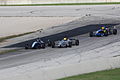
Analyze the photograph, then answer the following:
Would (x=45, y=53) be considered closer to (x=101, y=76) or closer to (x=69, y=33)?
(x=101, y=76)

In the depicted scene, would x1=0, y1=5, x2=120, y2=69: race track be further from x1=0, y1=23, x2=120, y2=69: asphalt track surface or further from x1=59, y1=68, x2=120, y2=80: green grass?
x1=59, y1=68, x2=120, y2=80: green grass

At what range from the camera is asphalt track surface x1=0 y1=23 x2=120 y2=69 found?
91.4 feet

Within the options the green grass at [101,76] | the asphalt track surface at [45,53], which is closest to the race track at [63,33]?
the asphalt track surface at [45,53]

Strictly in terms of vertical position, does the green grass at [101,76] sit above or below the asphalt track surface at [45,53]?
above

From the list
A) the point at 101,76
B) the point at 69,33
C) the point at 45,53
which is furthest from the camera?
the point at 69,33

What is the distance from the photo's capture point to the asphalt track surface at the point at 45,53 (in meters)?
27.9

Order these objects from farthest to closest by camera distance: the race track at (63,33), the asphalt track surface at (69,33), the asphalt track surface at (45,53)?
the asphalt track surface at (69,33), the race track at (63,33), the asphalt track surface at (45,53)

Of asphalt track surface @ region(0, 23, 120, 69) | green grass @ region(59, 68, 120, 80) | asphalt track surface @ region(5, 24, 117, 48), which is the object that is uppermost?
green grass @ region(59, 68, 120, 80)

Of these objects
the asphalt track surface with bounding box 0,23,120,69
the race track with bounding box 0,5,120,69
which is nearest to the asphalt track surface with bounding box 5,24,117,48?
the race track with bounding box 0,5,120,69

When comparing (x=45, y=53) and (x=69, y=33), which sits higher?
(x=45, y=53)

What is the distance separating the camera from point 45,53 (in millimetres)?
31781

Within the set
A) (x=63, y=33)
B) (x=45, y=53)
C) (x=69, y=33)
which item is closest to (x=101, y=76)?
(x=45, y=53)

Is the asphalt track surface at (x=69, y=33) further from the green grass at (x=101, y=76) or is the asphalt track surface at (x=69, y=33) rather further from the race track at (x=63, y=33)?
the green grass at (x=101, y=76)

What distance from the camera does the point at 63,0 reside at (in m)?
83.4
